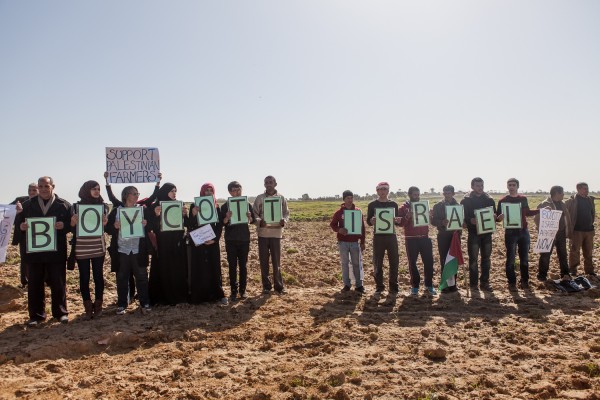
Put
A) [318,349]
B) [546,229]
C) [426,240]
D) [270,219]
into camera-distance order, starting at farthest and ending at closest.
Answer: [546,229] → [426,240] → [270,219] → [318,349]

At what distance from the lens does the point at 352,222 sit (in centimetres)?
922

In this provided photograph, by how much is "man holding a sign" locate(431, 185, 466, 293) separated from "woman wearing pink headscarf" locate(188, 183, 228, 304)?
4673mm

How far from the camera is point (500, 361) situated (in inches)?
217

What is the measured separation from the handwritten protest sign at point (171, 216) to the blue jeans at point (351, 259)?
3.38 m

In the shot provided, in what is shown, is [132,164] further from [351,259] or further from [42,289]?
[351,259]

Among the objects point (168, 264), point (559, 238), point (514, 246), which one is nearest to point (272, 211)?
point (168, 264)

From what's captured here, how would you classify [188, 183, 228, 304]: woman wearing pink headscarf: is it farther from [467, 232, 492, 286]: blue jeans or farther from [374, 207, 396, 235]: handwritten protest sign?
[467, 232, 492, 286]: blue jeans

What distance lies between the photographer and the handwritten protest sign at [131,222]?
7.46 metres

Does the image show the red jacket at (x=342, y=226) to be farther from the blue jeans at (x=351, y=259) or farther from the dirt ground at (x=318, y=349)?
the dirt ground at (x=318, y=349)

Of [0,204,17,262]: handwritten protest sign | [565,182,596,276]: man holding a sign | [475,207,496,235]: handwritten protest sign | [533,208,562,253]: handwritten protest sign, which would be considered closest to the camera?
Answer: [0,204,17,262]: handwritten protest sign

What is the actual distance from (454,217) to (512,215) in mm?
1259

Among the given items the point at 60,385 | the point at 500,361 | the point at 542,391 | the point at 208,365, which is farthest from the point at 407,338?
the point at 60,385

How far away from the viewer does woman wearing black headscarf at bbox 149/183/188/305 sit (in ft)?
26.7

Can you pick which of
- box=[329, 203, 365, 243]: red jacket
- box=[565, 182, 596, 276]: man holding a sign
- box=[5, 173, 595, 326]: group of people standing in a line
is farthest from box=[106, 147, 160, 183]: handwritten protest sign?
box=[565, 182, 596, 276]: man holding a sign
